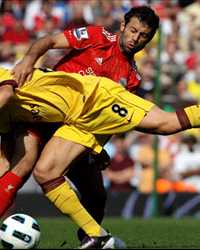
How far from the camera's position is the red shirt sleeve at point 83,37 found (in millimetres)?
8195

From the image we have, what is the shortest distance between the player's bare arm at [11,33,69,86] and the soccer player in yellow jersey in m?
0.07

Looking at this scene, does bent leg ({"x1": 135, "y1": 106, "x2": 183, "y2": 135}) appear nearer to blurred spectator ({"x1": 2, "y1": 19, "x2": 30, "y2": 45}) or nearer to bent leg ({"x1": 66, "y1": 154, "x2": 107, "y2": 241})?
bent leg ({"x1": 66, "y1": 154, "x2": 107, "y2": 241})

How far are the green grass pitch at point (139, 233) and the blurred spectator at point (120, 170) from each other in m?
1.02

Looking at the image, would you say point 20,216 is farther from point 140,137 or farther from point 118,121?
point 140,137

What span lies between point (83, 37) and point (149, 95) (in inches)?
252

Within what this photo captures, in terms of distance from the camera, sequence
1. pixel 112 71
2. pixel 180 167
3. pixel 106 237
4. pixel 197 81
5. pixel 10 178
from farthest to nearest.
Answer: pixel 197 81, pixel 180 167, pixel 112 71, pixel 10 178, pixel 106 237

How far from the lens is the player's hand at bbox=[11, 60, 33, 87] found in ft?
25.0

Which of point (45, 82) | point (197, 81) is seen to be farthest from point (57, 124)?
point (197, 81)

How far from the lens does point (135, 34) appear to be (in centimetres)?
813

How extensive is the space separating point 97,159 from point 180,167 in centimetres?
668

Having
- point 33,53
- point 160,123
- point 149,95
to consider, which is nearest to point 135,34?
point 33,53

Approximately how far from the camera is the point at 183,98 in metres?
15.5

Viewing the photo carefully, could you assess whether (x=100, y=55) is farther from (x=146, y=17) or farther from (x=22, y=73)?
(x=22, y=73)

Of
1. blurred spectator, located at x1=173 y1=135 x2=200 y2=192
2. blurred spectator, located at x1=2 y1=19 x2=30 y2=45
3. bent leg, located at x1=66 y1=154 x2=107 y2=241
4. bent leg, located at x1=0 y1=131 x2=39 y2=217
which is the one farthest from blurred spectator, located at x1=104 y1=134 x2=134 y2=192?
bent leg, located at x1=0 y1=131 x2=39 y2=217
